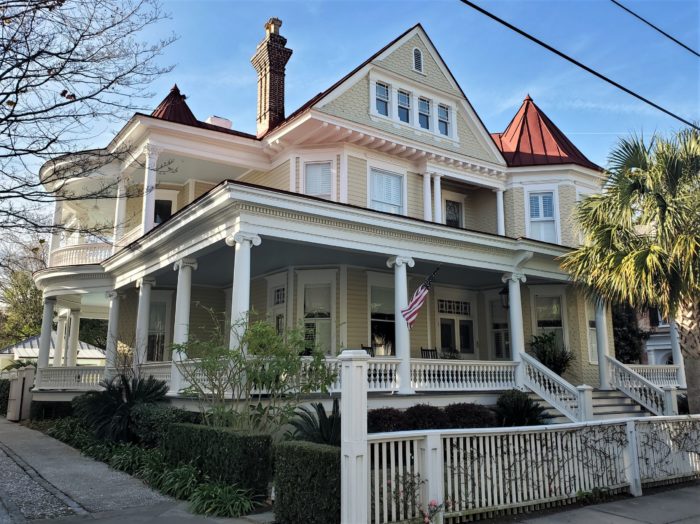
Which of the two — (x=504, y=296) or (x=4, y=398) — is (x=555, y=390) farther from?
(x=4, y=398)

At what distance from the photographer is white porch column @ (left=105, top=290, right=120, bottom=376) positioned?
657 inches

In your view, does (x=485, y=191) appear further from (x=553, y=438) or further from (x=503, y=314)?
(x=553, y=438)

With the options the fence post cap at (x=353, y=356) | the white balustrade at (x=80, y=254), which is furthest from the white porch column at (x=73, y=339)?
the fence post cap at (x=353, y=356)

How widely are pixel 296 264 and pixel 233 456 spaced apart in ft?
27.1

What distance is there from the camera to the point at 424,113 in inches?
737

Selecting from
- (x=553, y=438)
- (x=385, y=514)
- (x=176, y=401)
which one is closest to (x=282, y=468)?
(x=385, y=514)

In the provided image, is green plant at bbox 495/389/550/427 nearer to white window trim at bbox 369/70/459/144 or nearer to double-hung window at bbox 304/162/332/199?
double-hung window at bbox 304/162/332/199

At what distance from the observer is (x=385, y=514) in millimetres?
6285

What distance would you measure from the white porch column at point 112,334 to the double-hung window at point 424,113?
36.3 ft

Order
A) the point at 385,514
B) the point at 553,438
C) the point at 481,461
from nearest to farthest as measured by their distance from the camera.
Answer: the point at 385,514, the point at 481,461, the point at 553,438

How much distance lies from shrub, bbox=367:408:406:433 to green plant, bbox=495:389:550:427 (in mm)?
2931

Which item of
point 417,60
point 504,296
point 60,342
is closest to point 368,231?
point 504,296

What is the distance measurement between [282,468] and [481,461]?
2.43 m

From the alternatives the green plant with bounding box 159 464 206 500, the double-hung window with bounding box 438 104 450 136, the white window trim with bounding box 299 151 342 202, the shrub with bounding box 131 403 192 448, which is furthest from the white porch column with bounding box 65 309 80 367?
the double-hung window with bounding box 438 104 450 136
